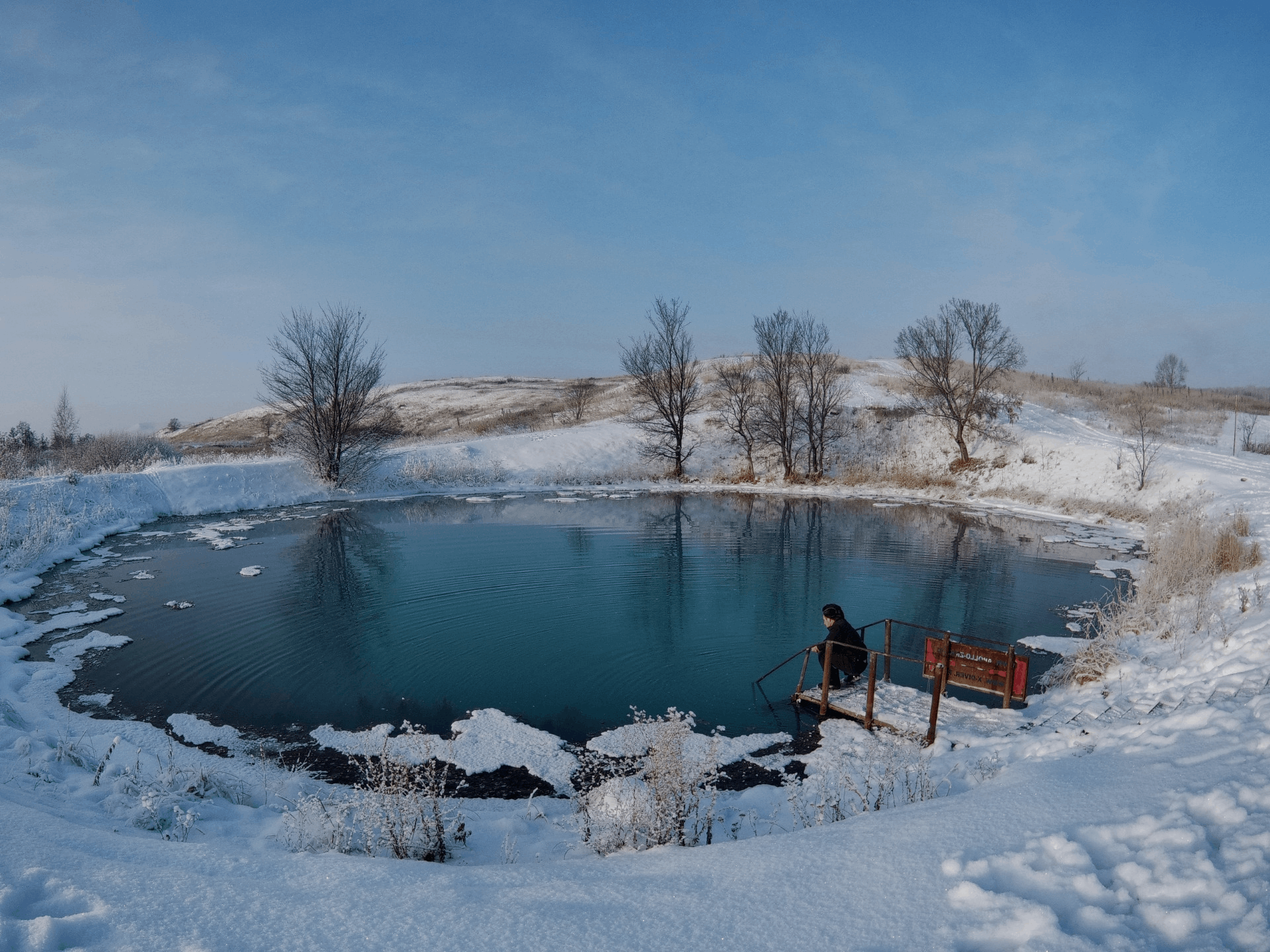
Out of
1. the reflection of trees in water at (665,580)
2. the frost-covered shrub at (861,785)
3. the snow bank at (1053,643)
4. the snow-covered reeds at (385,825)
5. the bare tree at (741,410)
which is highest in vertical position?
the bare tree at (741,410)

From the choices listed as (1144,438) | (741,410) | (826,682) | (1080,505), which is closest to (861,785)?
(826,682)

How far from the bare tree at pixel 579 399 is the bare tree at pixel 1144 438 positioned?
3478cm

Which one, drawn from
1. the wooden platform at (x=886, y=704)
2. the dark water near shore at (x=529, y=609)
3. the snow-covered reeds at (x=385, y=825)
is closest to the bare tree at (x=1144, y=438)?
the dark water near shore at (x=529, y=609)

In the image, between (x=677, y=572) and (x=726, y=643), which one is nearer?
(x=726, y=643)

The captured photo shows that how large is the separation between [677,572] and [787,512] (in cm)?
1158

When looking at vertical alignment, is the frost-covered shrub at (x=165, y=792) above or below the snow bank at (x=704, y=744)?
above

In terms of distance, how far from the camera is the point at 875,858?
348 cm

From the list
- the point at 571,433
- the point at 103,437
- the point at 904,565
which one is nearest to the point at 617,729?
the point at 904,565

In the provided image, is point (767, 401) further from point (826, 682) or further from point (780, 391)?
point (826, 682)

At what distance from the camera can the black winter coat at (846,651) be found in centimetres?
882

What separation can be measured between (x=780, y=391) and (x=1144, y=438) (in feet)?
51.1

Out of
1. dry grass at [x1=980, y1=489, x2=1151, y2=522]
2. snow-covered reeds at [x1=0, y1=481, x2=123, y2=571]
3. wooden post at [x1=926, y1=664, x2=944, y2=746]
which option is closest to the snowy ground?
wooden post at [x1=926, y1=664, x2=944, y2=746]

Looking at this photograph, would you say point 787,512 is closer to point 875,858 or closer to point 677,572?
point 677,572

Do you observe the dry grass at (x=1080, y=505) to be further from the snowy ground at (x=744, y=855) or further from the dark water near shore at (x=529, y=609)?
A: the snowy ground at (x=744, y=855)
